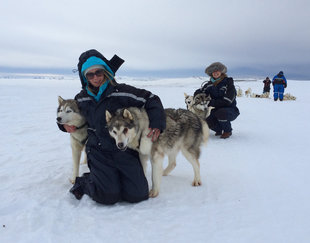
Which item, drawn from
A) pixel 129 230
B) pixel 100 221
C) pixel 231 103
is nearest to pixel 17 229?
pixel 100 221

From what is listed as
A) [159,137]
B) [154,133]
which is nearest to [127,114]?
[154,133]

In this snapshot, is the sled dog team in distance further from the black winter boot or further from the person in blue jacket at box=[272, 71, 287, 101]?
the person in blue jacket at box=[272, 71, 287, 101]

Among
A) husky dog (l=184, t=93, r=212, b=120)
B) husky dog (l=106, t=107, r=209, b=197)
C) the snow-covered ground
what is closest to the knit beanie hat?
husky dog (l=184, t=93, r=212, b=120)

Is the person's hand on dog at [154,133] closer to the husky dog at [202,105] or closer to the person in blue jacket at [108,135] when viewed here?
the person in blue jacket at [108,135]

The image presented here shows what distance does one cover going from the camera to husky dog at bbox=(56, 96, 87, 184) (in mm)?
2973

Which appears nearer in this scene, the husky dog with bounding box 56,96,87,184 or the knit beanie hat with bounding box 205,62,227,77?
the husky dog with bounding box 56,96,87,184

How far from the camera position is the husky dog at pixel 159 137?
96.7 inches

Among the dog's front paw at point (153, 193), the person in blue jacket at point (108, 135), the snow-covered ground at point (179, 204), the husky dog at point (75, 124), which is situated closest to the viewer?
the snow-covered ground at point (179, 204)

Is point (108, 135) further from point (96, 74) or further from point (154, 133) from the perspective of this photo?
point (96, 74)

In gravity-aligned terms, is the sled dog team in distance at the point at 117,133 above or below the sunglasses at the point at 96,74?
below

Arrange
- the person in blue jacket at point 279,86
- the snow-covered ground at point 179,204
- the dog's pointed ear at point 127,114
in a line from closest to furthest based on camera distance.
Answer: the snow-covered ground at point 179,204
the dog's pointed ear at point 127,114
the person in blue jacket at point 279,86

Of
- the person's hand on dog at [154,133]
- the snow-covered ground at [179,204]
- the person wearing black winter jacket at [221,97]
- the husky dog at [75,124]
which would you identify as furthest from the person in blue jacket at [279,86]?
the husky dog at [75,124]

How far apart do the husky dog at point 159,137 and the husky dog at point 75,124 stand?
0.68 metres

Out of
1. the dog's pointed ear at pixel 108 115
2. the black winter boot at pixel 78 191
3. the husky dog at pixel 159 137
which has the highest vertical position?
the dog's pointed ear at pixel 108 115
